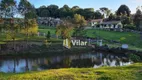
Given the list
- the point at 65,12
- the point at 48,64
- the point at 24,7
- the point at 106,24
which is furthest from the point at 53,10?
the point at 48,64

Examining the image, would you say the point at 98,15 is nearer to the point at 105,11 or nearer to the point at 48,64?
the point at 105,11

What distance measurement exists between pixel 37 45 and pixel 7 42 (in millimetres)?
5561

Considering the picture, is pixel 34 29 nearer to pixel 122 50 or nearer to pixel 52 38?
pixel 52 38

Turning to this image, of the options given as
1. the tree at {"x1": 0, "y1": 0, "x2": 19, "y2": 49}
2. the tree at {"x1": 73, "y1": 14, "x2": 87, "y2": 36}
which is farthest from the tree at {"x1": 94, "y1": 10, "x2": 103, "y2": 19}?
the tree at {"x1": 0, "y1": 0, "x2": 19, "y2": 49}

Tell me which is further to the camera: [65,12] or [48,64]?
[65,12]

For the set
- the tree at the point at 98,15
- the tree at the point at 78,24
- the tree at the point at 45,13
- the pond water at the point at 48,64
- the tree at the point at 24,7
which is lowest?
the pond water at the point at 48,64

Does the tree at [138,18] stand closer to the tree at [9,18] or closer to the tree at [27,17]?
the tree at [27,17]

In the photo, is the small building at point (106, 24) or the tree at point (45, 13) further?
the tree at point (45, 13)

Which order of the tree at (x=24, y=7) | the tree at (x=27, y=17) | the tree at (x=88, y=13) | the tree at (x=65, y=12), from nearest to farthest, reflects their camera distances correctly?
the tree at (x=24, y=7) → the tree at (x=27, y=17) → the tree at (x=88, y=13) → the tree at (x=65, y=12)

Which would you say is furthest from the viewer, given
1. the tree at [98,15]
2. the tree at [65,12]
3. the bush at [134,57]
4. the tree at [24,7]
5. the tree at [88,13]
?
the tree at [98,15]

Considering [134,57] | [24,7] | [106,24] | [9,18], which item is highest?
[24,7]

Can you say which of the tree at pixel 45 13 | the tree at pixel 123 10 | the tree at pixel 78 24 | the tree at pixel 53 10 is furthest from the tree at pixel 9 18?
the tree at pixel 53 10

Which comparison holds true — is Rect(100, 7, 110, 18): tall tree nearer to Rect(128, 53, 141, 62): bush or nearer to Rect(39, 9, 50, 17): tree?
Rect(39, 9, 50, 17): tree

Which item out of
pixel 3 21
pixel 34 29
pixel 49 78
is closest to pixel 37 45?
pixel 34 29
